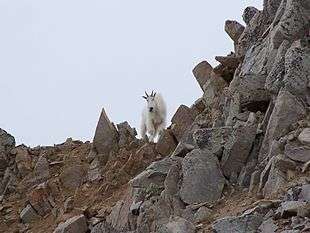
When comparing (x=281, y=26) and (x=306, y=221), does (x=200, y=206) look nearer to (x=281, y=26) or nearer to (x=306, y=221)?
(x=306, y=221)

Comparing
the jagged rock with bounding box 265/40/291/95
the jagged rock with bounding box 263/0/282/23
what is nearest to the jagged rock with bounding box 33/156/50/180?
the jagged rock with bounding box 263/0/282/23

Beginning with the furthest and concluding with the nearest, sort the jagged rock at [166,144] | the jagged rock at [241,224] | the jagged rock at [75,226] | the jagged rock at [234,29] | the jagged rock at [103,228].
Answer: the jagged rock at [234,29], the jagged rock at [166,144], the jagged rock at [75,226], the jagged rock at [103,228], the jagged rock at [241,224]

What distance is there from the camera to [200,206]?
14234mm

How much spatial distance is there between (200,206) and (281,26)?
20.2 ft

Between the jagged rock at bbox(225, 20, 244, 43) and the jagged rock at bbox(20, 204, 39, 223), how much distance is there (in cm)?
1006

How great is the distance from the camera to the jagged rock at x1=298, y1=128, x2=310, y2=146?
44.9 feet

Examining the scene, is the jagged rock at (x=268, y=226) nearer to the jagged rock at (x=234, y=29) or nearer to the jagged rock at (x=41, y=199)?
the jagged rock at (x=41, y=199)

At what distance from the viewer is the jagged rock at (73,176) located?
22.4 meters

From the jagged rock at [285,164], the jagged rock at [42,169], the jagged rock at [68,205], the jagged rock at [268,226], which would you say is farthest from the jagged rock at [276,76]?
the jagged rock at [42,169]

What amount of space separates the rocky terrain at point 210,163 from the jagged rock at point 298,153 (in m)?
0.02

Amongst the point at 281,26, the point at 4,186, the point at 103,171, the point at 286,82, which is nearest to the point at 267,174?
the point at 286,82

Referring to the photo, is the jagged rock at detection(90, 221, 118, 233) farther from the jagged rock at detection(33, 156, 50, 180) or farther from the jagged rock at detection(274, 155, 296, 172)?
the jagged rock at detection(33, 156, 50, 180)

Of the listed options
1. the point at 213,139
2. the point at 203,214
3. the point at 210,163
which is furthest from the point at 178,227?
the point at 213,139

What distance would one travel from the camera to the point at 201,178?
15.0 meters
